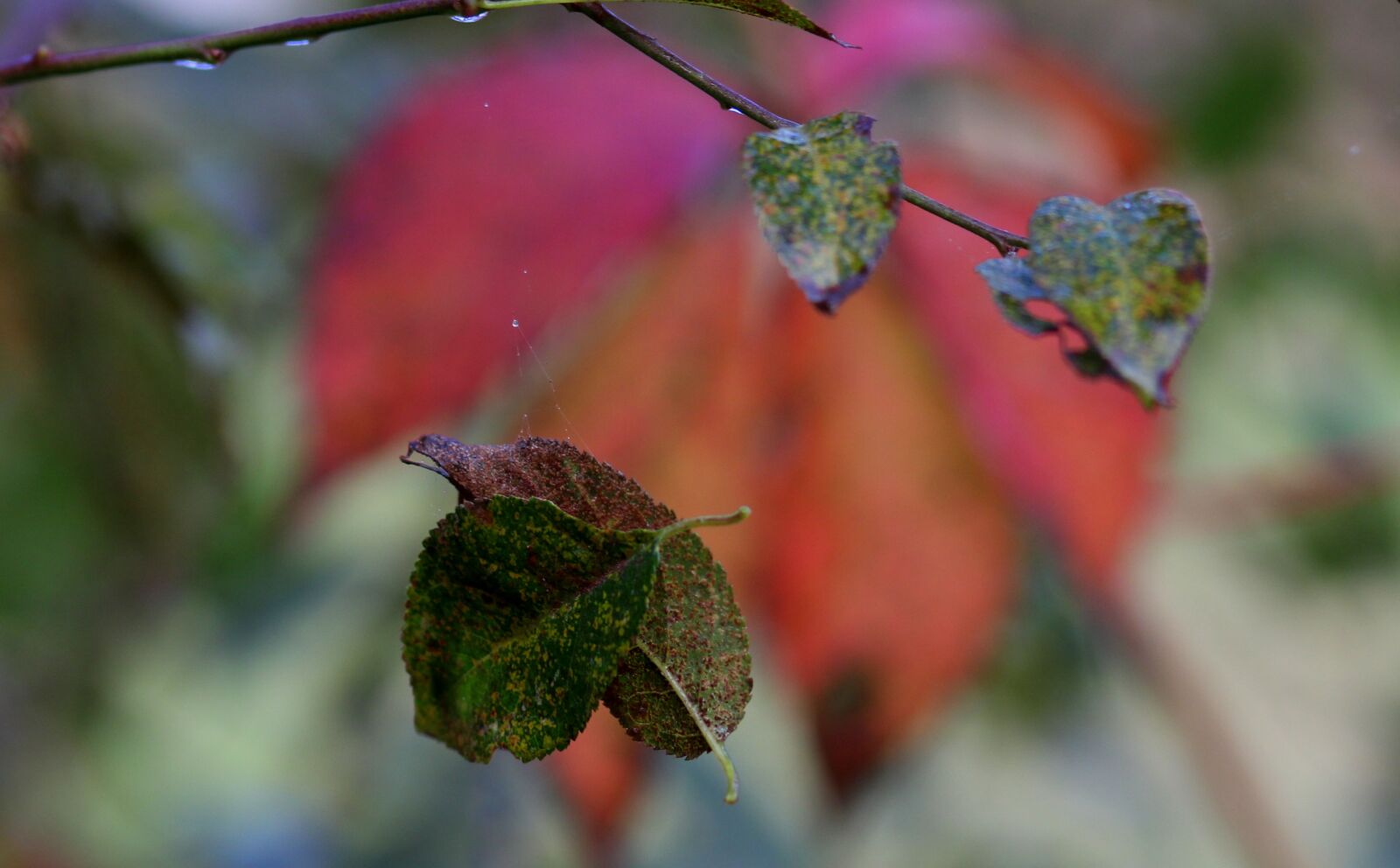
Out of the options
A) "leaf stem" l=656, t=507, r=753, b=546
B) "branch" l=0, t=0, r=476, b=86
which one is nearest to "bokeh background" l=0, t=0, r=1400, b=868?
"branch" l=0, t=0, r=476, b=86

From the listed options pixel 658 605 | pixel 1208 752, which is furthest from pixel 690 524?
pixel 1208 752

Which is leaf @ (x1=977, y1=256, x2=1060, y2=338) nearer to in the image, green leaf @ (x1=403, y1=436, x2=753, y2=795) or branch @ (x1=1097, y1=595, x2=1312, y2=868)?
green leaf @ (x1=403, y1=436, x2=753, y2=795)

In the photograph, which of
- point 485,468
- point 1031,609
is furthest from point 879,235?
point 1031,609

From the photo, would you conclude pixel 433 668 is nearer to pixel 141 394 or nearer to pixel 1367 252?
pixel 141 394

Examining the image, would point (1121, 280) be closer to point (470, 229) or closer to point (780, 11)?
point (780, 11)

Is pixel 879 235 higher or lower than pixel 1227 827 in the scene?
higher
